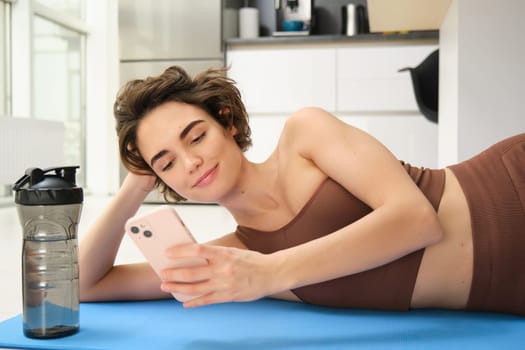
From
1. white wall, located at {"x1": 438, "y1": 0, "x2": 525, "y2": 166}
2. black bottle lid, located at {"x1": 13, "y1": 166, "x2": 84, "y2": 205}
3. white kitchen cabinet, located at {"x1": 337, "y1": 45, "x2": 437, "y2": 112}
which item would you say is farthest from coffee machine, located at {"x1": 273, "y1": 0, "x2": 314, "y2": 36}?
black bottle lid, located at {"x1": 13, "y1": 166, "x2": 84, "y2": 205}

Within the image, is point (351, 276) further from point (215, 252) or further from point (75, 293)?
point (75, 293)

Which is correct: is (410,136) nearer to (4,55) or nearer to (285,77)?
(285,77)

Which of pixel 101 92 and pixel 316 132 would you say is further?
pixel 101 92

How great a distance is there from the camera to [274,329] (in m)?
1.25

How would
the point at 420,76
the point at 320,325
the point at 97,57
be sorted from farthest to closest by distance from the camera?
the point at 97,57, the point at 420,76, the point at 320,325

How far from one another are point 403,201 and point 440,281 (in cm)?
24

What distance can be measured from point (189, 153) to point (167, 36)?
165 inches

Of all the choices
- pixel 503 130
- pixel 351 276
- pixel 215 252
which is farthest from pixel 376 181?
pixel 503 130

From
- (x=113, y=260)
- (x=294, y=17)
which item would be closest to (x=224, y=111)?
(x=113, y=260)

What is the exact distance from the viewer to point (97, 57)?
20.0 ft

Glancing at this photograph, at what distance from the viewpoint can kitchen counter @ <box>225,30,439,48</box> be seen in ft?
16.1

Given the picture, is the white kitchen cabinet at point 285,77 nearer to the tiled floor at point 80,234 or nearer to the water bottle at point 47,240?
the tiled floor at point 80,234

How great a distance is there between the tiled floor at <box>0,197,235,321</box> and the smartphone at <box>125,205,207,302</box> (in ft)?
2.31

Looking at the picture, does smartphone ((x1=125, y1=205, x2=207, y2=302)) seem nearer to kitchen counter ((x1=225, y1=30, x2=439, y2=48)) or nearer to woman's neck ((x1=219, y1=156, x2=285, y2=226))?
woman's neck ((x1=219, y1=156, x2=285, y2=226))
